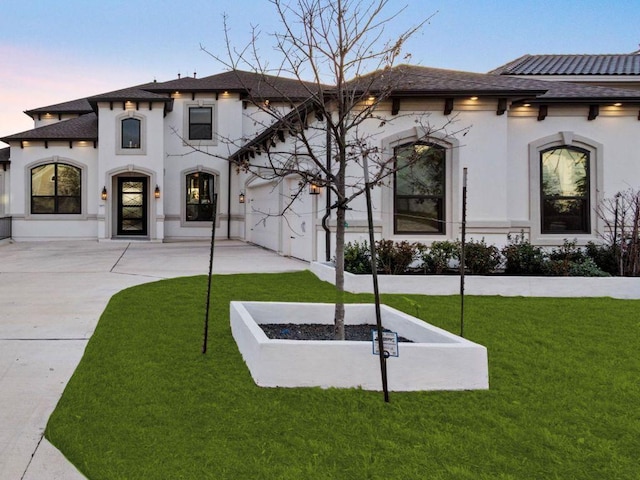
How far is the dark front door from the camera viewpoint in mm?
21047

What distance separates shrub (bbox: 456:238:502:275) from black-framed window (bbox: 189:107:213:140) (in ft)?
48.2

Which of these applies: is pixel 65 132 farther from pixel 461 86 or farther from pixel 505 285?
pixel 505 285

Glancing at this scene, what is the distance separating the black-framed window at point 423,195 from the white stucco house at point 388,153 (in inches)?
1.0

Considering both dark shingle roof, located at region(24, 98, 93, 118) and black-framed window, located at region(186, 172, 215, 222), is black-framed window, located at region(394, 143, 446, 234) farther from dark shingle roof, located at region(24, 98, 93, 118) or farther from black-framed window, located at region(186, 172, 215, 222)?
dark shingle roof, located at region(24, 98, 93, 118)

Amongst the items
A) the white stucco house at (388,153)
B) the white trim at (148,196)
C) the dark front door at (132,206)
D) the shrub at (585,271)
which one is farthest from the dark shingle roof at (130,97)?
the shrub at (585,271)

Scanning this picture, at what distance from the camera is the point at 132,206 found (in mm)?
21234

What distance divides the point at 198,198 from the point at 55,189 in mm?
5895

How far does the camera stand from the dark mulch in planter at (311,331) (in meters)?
4.78

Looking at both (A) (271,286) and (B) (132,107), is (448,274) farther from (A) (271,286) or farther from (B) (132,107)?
(B) (132,107)

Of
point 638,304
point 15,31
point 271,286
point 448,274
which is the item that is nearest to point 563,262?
point 638,304

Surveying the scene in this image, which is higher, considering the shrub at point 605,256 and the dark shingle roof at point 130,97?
the dark shingle roof at point 130,97

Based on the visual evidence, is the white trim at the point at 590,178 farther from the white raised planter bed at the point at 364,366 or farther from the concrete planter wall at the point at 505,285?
the white raised planter bed at the point at 364,366

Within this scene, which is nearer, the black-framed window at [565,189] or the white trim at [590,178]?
the white trim at [590,178]

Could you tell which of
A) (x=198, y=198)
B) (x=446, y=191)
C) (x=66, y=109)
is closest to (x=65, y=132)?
(x=66, y=109)
